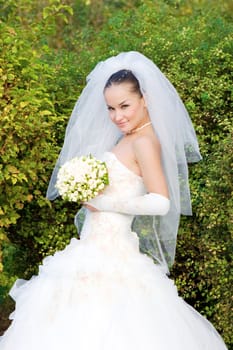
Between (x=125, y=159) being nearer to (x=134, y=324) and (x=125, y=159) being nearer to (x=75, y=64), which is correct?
(x=134, y=324)

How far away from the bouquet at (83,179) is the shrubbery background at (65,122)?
91 centimetres

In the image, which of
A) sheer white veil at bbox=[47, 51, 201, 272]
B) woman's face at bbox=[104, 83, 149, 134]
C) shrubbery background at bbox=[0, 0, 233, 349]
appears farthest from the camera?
shrubbery background at bbox=[0, 0, 233, 349]

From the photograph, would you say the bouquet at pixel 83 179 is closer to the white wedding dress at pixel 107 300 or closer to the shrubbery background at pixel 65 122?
the white wedding dress at pixel 107 300

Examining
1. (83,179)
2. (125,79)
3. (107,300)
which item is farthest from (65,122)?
(107,300)

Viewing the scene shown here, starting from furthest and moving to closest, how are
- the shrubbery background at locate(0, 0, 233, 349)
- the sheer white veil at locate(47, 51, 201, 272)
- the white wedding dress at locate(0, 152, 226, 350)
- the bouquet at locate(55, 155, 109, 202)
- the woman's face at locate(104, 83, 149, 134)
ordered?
the shrubbery background at locate(0, 0, 233, 349), the sheer white veil at locate(47, 51, 201, 272), the woman's face at locate(104, 83, 149, 134), the bouquet at locate(55, 155, 109, 202), the white wedding dress at locate(0, 152, 226, 350)

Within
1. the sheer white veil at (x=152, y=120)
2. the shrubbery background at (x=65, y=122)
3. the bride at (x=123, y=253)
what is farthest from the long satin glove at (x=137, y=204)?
the shrubbery background at (x=65, y=122)

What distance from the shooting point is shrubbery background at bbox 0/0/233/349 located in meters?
5.26

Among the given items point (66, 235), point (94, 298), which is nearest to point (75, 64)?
point (66, 235)

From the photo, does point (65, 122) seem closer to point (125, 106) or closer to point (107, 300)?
point (125, 106)

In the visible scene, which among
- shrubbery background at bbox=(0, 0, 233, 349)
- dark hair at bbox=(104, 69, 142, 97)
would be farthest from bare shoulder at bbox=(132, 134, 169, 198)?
shrubbery background at bbox=(0, 0, 233, 349)

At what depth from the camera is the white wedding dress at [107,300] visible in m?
4.22

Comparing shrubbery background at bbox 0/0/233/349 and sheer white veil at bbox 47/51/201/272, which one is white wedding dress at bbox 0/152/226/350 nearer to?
sheer white veil at bbox 47/51/201/272

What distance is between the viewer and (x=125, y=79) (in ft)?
14.8

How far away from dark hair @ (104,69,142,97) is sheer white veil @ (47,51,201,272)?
34 millimetres
